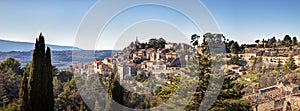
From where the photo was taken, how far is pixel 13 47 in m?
28.0

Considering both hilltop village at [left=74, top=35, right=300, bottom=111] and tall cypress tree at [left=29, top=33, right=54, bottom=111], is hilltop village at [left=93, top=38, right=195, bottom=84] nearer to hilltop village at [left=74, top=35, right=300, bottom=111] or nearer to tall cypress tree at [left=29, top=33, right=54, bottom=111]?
hilltop village at [left=74, top=35, right=300, bottom=111]

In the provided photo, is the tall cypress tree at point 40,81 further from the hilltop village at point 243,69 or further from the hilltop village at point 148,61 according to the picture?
the hilltop village at point 148,61

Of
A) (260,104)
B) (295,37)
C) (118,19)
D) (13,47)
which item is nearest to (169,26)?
(118,19)

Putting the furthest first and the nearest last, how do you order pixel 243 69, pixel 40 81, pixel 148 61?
1. pixel 243 69
2. pixel 148 61
3. pixel 40 81

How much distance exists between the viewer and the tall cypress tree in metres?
6.52

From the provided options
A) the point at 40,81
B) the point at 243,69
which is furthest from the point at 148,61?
the point at 40,81

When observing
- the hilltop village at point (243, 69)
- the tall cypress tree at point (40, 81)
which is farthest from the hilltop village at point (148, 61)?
the tall cypress tree at point (40, 81)

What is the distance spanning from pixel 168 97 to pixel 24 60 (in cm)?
1657

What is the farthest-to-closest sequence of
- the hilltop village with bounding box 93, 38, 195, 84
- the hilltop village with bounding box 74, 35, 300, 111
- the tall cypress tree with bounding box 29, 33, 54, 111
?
1. the hilltop village with bounding box 93, 38, 195, 84
2. the hilltop village with bounding box 74, 35, 300, 111
3. the tall cypress tree with bounding box 29, 33, 54, 111

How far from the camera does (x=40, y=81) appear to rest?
6.64m

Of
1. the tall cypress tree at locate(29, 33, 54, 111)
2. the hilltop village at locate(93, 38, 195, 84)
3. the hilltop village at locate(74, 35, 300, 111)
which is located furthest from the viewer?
the hilltop village at locate(93, 38, 195, 84)

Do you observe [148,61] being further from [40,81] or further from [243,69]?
[40,81]

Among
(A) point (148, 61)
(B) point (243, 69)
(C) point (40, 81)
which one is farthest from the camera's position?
(B) point (243, 69)

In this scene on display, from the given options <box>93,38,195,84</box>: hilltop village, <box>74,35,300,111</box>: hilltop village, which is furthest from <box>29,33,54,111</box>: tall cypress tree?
<box>93,38,195,84</box>: hilltop village
